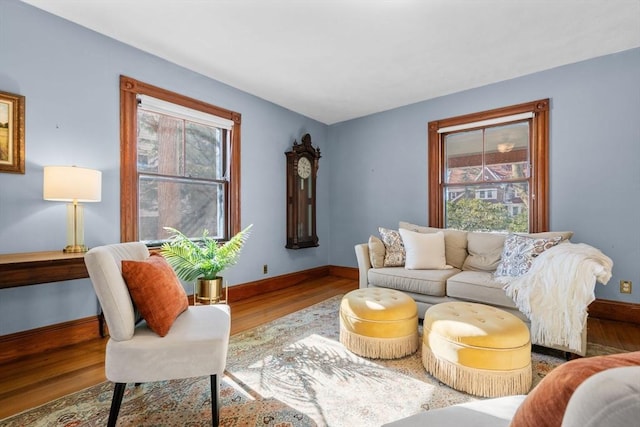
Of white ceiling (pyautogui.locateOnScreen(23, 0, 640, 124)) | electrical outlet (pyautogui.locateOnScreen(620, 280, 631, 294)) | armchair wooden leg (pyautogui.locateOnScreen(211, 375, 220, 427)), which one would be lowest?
armchair wooden leg (pyautogui.locateOnScreen(211, 375, 220, 427))

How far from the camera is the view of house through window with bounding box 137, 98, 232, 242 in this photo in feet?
9.83

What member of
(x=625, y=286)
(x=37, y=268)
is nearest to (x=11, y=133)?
(x=37, y=268)

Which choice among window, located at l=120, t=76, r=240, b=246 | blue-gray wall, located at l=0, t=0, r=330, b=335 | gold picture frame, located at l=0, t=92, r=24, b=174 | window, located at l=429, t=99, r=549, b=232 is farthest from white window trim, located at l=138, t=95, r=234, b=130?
window, located at l=429, t=99, r=549, b=232

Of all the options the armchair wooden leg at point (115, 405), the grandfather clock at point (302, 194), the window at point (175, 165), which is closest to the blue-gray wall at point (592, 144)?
the grandfather clock at point (302, 194)

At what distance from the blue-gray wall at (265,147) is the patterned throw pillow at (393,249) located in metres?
0.98

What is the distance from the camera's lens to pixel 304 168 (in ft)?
14.8

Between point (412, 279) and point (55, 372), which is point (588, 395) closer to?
point (412, 279)

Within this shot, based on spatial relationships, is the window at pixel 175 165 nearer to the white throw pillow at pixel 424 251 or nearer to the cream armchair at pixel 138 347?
the cream armchair at pixel 138 347

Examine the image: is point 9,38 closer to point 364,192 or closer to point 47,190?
point 47,190

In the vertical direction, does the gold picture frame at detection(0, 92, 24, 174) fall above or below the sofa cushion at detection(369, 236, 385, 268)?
above

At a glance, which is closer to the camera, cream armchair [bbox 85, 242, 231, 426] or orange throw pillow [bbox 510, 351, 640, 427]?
orange throw pillow [bbox 510, 351, 640, 427]

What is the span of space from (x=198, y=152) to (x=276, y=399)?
2.76 metres

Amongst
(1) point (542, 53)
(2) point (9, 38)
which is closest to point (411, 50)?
(1) point (542, 53)

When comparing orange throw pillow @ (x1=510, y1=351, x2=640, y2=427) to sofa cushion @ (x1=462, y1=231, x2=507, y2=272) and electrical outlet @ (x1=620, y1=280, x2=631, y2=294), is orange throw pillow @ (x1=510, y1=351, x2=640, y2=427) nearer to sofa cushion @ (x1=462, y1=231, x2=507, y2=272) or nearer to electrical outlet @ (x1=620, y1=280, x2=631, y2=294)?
sofa cushion @ (x1=462, y1=231, x2=507, y2=272)
